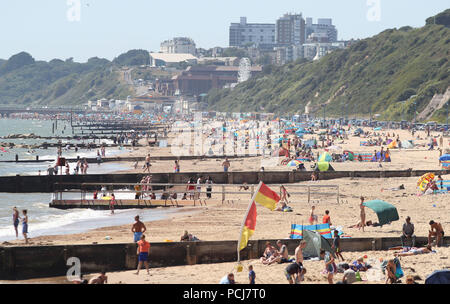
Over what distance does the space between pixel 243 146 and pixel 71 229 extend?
3845cm

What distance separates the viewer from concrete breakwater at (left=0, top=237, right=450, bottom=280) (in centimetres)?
1620

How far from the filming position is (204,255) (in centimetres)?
1688

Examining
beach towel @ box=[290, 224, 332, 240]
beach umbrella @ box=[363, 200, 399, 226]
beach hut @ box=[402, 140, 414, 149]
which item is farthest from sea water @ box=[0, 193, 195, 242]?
beach hut @ box=[402, 140, 414, 149]

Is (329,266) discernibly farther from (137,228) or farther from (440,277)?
(137,228)

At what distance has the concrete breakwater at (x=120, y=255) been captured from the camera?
16.2m

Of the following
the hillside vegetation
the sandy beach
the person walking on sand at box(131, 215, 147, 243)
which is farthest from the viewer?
the hillside vegetation

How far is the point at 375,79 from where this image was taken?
126000 mm

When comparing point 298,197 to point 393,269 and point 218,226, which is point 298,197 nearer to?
point 218,226

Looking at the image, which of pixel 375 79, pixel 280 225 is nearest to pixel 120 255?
pixel 280 225

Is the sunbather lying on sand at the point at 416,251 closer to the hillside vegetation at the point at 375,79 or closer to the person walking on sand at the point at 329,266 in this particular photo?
the person walking on sand at the point at 329,266

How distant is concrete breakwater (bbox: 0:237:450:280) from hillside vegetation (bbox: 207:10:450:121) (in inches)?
3042

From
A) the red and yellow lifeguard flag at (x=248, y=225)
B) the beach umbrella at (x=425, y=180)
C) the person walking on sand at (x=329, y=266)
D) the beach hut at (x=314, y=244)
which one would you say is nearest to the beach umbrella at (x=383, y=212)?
the beach hut at (x=314, y=244)

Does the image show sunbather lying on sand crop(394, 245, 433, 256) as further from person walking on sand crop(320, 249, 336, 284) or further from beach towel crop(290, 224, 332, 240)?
person walking on sand crop(320, 249, 336, 284)
